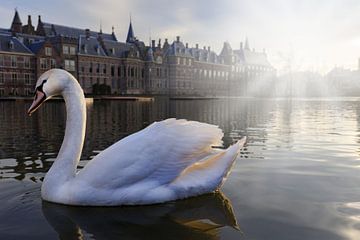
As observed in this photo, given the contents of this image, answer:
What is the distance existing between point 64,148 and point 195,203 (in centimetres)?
195

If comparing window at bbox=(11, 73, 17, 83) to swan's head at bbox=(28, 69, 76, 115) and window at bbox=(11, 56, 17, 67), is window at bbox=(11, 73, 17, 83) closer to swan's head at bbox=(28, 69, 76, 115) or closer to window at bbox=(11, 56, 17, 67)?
window at bbox=(11, 56, 17, 67)

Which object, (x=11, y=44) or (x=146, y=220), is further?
(x=11, y=44)

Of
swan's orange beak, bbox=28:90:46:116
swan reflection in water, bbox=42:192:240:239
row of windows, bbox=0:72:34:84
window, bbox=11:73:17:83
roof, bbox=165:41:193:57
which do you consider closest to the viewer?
swan reflection in water, bbox=42:192:240:239

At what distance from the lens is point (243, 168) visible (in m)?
7.56

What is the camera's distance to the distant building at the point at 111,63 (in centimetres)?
6347

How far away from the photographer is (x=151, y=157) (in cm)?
496

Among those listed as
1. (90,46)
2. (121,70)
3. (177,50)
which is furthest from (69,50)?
(177,50)

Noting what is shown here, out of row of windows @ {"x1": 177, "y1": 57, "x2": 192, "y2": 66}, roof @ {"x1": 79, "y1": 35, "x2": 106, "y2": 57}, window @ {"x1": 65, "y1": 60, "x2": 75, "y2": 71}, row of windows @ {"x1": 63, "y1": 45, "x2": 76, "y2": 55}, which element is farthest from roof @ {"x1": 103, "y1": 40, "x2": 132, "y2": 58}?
row of windows @ {"x1": 177, "y1": 57, "x2": 192, "y2": 66}

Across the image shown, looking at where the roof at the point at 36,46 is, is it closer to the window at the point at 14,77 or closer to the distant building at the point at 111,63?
the distant building at the point at 111,63

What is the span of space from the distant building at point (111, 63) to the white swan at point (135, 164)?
5686cm

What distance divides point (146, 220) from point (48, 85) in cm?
219

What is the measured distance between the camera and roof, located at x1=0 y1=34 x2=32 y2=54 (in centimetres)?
6130

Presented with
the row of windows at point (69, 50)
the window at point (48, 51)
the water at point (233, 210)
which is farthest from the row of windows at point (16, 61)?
the water at point (233, 210)

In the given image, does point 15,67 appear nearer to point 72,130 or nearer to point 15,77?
point 15,77
